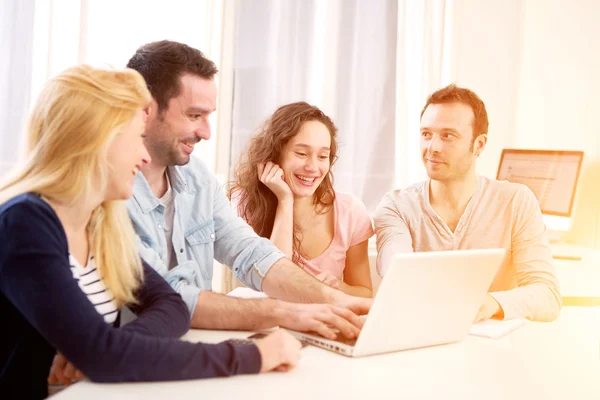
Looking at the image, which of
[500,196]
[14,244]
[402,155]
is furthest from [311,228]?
[14,244]

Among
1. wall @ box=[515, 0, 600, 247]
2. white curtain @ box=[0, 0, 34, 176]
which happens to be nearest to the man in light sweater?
wall @ box=[515, 0, 600, 247]

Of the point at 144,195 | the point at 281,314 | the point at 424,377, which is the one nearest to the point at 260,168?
the point at 144,195

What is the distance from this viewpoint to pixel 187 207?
6.45 ft

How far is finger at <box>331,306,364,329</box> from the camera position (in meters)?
1.42

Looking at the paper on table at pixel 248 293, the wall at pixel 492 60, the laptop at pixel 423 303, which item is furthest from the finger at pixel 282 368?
the wall at pixel 492 60

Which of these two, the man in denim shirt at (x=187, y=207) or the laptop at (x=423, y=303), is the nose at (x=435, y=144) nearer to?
the man in denim shirt at (x=187, y=207)

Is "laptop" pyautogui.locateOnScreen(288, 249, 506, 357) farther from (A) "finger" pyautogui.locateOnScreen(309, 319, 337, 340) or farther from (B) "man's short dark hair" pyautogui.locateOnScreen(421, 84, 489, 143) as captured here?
(B) "man's short dark hair" pyautogui.locateOnScreen(421, 84, 489, 143)

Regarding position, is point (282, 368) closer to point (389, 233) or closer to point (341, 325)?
point (341, 325)

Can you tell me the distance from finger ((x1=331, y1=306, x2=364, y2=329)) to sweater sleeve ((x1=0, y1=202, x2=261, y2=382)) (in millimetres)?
363

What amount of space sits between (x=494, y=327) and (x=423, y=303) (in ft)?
1.16

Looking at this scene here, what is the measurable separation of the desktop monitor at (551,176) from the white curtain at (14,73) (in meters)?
2.39

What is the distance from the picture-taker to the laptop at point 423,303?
1233 mm

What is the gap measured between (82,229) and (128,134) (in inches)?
8.7

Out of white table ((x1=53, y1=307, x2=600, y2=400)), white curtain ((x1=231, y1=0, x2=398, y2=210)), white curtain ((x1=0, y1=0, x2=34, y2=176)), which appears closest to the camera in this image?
white table ((x1=53, y1=307, x2=600, y2=400))
